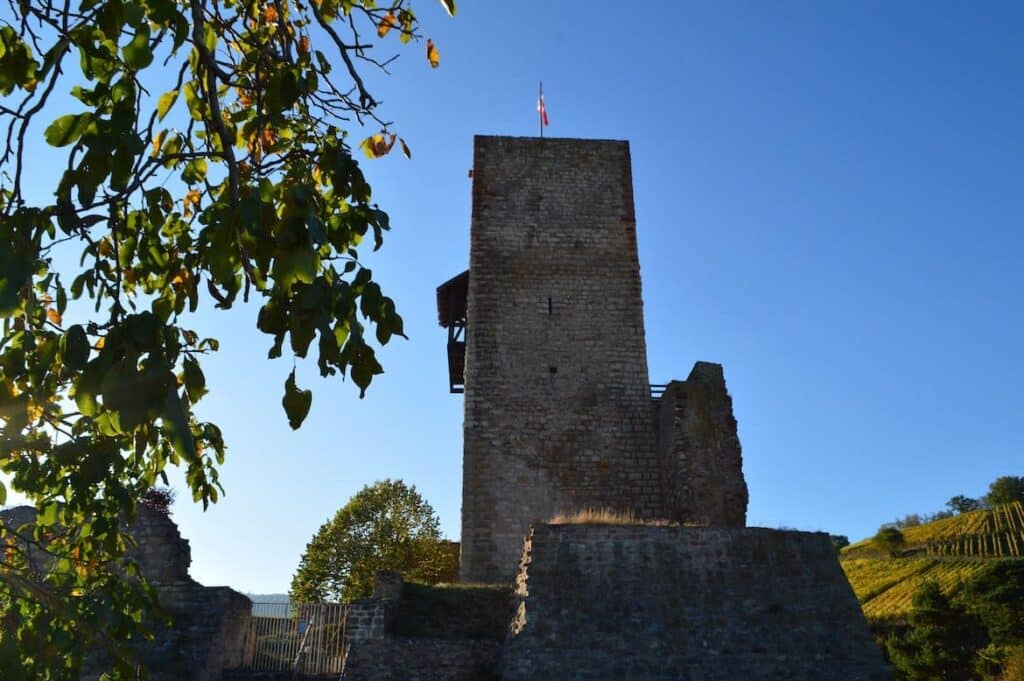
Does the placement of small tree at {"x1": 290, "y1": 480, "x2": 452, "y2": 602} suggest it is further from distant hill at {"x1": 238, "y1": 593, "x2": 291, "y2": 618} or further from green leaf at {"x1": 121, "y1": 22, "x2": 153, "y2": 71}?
green leaf at {"x1": 121, "y1": 22, "x2": 153, "y2": 71}

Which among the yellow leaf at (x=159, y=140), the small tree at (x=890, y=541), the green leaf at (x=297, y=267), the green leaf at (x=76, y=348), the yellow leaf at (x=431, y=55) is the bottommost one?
the green leaf at (x=76, y=348)

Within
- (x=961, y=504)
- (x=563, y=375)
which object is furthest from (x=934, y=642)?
(x=961, y=504)

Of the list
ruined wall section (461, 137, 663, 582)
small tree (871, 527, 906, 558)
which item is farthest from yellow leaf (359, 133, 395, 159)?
small tree (871, 527, 906, 558)

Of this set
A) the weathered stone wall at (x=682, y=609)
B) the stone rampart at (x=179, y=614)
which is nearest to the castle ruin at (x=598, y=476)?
the weathered stone wall at (x=682, y=609)

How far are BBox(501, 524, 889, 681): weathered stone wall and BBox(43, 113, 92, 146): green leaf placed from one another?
27.3 feet

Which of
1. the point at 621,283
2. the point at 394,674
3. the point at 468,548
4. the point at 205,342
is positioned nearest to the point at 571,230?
the point at 621,283

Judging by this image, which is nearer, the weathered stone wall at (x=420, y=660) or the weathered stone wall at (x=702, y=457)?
the weathered stone wall at (x=420, y=660)

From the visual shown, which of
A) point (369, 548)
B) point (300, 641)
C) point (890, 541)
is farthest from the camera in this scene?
point (890, 541)

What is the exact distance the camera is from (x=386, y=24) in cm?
410

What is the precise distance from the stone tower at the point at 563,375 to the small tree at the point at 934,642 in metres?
14.4

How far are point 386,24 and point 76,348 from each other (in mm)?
2408

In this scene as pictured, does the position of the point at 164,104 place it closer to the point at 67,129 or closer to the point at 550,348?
the point at 67,129

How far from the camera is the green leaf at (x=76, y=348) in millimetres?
2344

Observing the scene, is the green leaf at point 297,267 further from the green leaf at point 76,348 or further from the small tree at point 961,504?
the small tree at point 961,504
